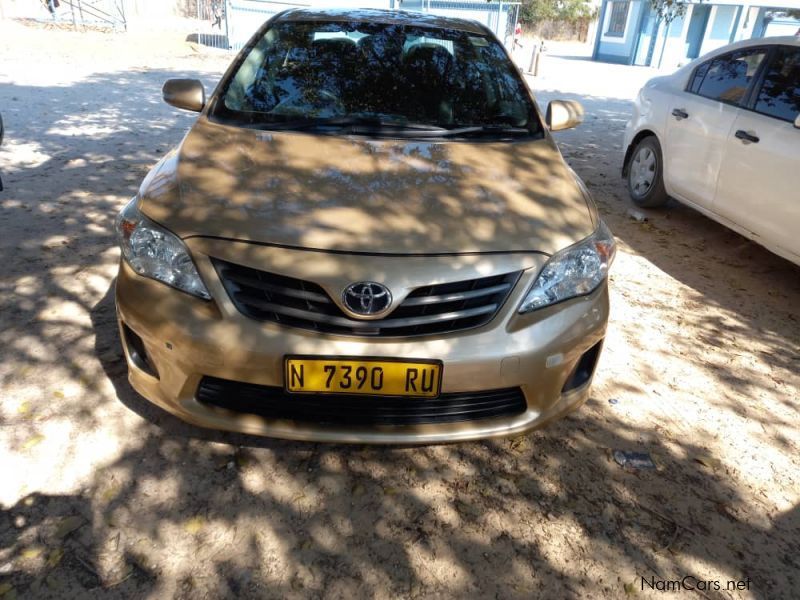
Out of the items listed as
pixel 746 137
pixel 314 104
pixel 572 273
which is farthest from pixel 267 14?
pixel 572 273

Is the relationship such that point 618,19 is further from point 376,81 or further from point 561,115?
point 376,81

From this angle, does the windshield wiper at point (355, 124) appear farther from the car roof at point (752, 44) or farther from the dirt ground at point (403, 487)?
the car roof at point (752, 44)

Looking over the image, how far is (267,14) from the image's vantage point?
18.6 m

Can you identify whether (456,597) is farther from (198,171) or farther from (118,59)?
(118,59)

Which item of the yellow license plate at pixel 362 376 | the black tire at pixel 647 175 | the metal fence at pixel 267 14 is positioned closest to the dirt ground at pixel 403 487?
the yellow license plate at pixel 362 376

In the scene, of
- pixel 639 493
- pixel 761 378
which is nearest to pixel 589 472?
pixel 639 493

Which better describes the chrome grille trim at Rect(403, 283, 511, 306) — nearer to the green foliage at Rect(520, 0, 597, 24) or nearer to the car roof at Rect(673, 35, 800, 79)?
the car roof at Rect(673, 35, 800, 79)

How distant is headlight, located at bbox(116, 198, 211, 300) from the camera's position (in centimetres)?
217

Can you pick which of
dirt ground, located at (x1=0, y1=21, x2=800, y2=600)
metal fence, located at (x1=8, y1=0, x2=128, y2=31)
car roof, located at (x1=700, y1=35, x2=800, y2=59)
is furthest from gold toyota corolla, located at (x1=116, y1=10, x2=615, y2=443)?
metal fence, located at (x1=8, y1=0, x2=128, y2=31)

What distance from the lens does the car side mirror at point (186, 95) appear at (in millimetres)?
3359

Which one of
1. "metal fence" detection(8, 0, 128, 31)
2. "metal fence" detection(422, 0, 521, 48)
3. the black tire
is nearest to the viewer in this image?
the black tire

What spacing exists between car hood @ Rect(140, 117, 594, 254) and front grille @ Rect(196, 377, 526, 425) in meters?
0.52

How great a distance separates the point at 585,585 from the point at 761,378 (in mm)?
1964

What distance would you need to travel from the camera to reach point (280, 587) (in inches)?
77.7
